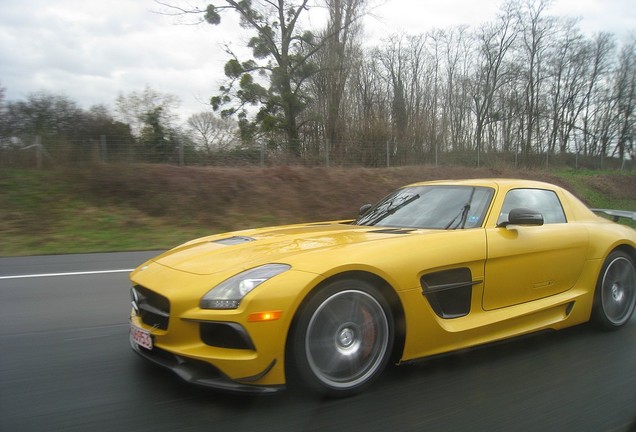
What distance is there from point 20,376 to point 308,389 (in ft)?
6.41

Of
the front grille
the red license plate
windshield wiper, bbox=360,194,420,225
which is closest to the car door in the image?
windshield wiper, bbox=360,194,420,225

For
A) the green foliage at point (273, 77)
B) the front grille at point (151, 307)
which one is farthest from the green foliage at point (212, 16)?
the front grille at point (151, 307)

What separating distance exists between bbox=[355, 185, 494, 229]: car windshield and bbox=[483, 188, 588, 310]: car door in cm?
20

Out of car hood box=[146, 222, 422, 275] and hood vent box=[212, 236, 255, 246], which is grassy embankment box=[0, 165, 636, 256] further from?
car hood box=[146, 222, 422, 275]

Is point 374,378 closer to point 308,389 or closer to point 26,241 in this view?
point 308,389

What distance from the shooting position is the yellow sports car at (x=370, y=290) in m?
2.61

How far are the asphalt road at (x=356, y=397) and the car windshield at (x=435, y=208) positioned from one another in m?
1.02

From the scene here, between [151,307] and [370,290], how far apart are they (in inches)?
54.0

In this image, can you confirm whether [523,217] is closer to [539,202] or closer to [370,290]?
[539,202]

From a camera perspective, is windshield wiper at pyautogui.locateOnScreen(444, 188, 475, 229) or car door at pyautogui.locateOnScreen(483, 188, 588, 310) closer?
car door at pyautogui.locateOnScreen(483, 188, 588, 310)

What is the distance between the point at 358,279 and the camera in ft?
9.51

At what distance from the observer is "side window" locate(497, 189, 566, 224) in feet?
13.0

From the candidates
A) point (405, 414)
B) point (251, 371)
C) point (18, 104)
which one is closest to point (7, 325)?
point (251, 371)

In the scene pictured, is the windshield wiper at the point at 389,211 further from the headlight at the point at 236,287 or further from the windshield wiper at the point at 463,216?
the headlight at the point at 236,287
